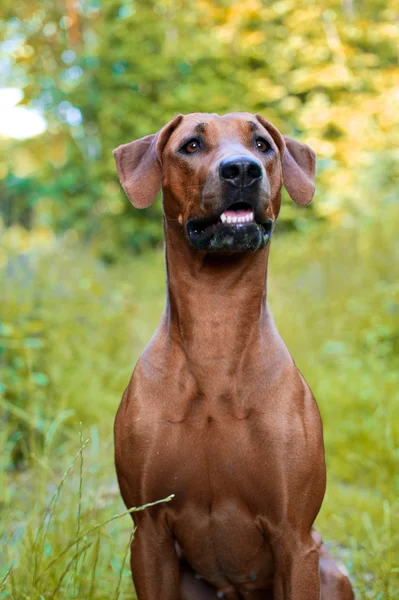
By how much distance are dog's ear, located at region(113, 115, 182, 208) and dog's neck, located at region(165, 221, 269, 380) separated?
0.62 feet

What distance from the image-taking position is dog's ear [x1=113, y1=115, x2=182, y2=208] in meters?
2.52

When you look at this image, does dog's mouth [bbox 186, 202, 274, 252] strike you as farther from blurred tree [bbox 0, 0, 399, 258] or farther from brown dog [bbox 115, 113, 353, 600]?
blurred tree [bbox 0, 0, 399, 258]

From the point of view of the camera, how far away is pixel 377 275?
6.74m

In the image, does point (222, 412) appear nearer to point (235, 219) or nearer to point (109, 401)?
point (235, 219)

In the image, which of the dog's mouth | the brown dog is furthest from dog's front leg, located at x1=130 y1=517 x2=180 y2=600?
the dog's mouth

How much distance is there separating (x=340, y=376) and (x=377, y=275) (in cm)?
172

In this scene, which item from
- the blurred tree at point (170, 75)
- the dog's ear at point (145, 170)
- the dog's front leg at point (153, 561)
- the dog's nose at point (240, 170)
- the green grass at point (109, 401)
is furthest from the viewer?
the blurred tree at point (170, 75)

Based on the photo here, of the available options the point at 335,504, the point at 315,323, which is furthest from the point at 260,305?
the point at 315,323

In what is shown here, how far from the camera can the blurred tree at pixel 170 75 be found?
11711mm

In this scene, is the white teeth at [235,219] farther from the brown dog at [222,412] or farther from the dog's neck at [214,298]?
the dog's neck at [214,298]

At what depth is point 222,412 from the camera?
2.21 m

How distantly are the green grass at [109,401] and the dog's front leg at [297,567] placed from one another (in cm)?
47

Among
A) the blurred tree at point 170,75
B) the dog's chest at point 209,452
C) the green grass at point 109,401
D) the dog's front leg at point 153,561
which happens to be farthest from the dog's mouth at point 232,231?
the blurred tree at point 170,75

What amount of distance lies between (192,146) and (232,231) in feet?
1.26
